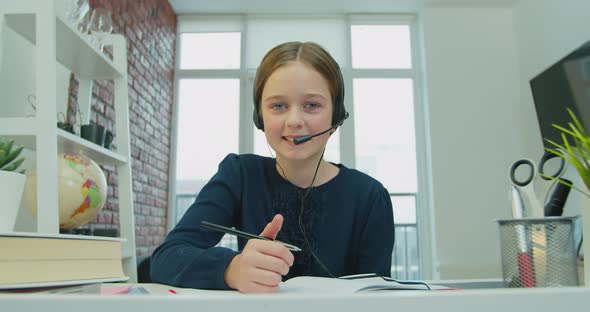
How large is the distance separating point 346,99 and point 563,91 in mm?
1925

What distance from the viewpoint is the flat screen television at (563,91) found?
8.39 ft

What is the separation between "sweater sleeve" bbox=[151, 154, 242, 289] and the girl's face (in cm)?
17

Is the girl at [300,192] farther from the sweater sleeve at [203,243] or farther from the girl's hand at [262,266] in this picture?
the girl's hand at [262,266]

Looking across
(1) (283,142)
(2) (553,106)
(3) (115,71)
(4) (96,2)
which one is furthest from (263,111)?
(2) (553,106)

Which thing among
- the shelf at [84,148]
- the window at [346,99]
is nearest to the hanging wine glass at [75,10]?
the shelf at [84,148]

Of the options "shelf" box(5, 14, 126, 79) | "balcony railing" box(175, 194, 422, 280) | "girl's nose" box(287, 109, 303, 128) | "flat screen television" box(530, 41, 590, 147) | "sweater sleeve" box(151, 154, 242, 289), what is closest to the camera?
"sweater sleeve" box(151, 154, 242, 289)

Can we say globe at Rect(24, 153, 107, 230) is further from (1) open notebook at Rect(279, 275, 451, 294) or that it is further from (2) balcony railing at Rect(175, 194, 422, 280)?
(2) balcony railing at Rect(175, 194, 422, 280)

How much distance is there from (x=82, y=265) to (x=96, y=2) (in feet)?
8.12

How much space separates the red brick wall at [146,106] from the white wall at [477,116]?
92.6 inches

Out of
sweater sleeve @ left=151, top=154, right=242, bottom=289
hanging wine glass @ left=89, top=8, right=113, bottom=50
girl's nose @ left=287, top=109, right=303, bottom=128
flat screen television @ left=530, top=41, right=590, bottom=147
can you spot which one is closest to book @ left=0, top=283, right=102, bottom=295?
sweater sleeve @ left=151, top=154, right=242, bottom=289

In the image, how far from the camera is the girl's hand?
0.55 m

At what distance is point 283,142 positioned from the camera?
0.90 m

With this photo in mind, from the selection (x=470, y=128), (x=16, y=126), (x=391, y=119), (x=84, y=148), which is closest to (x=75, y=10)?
(x=84, y=148)

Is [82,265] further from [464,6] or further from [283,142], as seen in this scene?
[464,6]
